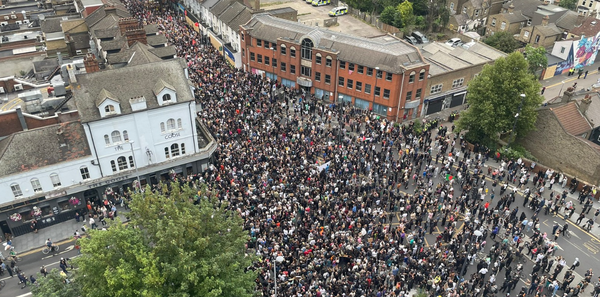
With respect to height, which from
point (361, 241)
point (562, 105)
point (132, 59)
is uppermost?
point (132, 59)

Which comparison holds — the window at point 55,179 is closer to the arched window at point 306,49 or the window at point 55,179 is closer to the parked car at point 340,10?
the arched window at point 306,49

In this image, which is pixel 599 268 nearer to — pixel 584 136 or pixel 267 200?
pixel 584 136

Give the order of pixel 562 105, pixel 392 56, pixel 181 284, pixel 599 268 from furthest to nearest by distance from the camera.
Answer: pixel 392 56 → pixel 562 105 → pixel 599 268 → pixel 181 284

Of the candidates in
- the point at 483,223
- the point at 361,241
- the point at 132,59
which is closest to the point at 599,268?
the point at 483,223

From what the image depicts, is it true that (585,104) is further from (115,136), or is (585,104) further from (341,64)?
(115,136)

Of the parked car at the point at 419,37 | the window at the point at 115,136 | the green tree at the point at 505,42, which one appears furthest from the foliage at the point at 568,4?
the window at the point at 115,136

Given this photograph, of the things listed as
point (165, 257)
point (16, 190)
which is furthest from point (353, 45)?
point (165, 257)
